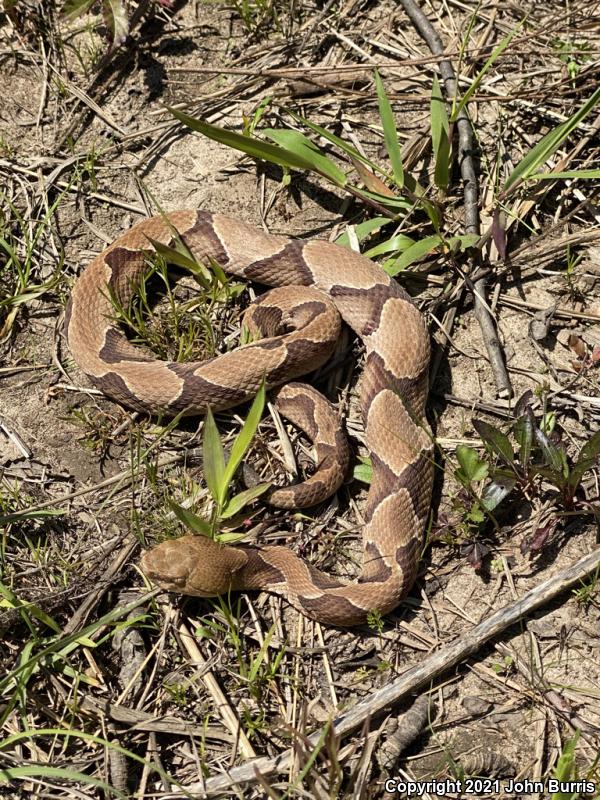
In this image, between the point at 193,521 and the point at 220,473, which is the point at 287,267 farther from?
the point at 193,521

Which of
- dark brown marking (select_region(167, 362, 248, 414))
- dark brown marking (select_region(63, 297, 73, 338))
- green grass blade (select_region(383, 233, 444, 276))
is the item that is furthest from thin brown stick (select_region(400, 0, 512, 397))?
dark brown marking (select_region(63, 297, 73, 338))

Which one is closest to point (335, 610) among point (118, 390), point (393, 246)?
point (118, 390)

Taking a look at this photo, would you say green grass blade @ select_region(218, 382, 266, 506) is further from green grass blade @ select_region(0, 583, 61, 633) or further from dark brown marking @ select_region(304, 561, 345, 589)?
green grass blade @ select_region(0, 583, 61, 633)

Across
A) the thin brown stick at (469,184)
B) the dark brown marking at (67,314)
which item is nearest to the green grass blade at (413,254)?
the thin brown stick at (469,184)

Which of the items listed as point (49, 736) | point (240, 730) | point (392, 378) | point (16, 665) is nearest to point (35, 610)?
point (16, 665)

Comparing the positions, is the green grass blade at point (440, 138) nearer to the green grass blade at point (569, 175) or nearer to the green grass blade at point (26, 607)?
the green grass blade at point (569, 175)

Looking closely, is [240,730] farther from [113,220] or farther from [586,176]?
[586,176]
